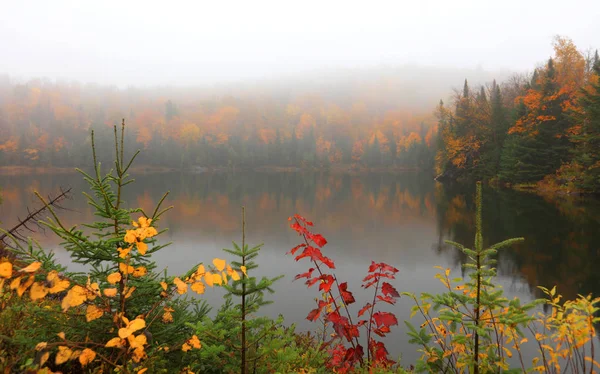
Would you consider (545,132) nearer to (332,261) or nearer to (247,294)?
(332,261)

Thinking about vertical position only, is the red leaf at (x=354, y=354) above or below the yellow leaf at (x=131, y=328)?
below

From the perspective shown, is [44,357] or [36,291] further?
[36,291]

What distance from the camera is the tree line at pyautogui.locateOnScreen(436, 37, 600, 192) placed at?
24.0m

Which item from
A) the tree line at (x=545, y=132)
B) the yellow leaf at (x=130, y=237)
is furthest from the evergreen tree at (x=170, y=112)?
the yellow leaf at (x=130, y=237)

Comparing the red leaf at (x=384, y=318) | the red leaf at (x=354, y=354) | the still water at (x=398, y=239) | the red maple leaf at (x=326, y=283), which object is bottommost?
the still water at (x=398, y=239)

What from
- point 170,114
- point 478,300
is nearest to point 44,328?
point 478,300

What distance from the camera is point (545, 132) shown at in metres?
30.1

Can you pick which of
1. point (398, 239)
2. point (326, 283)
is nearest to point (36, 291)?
point (326, 283)

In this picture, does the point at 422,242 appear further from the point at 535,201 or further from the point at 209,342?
the point at 535,201

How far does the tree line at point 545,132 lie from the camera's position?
24000 millimetres

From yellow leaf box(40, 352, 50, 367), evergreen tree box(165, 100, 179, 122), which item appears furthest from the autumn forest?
evergreen tree box(165, 100, 179, 122)

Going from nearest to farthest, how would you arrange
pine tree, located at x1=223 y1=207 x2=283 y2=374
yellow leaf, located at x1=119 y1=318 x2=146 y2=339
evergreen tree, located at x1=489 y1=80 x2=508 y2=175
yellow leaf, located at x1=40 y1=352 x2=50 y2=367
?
yellow leaf, located at x1=40 y1=352 x2=50 y2=367, yellow leaf, located at x1=119 y1=318 x2=146 y2=339, pine tree, located at x1=223 y1=207 x2=283 y2=374, evergreen tree, located at x1=489 y1=80 x2=508 y2=175

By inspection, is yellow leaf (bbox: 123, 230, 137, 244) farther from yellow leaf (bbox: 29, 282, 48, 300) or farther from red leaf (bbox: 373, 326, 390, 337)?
red leaf (bbox: 373, 326, 390, 337)

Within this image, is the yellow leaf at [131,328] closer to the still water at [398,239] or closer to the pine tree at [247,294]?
the pine tree at [247,294]
